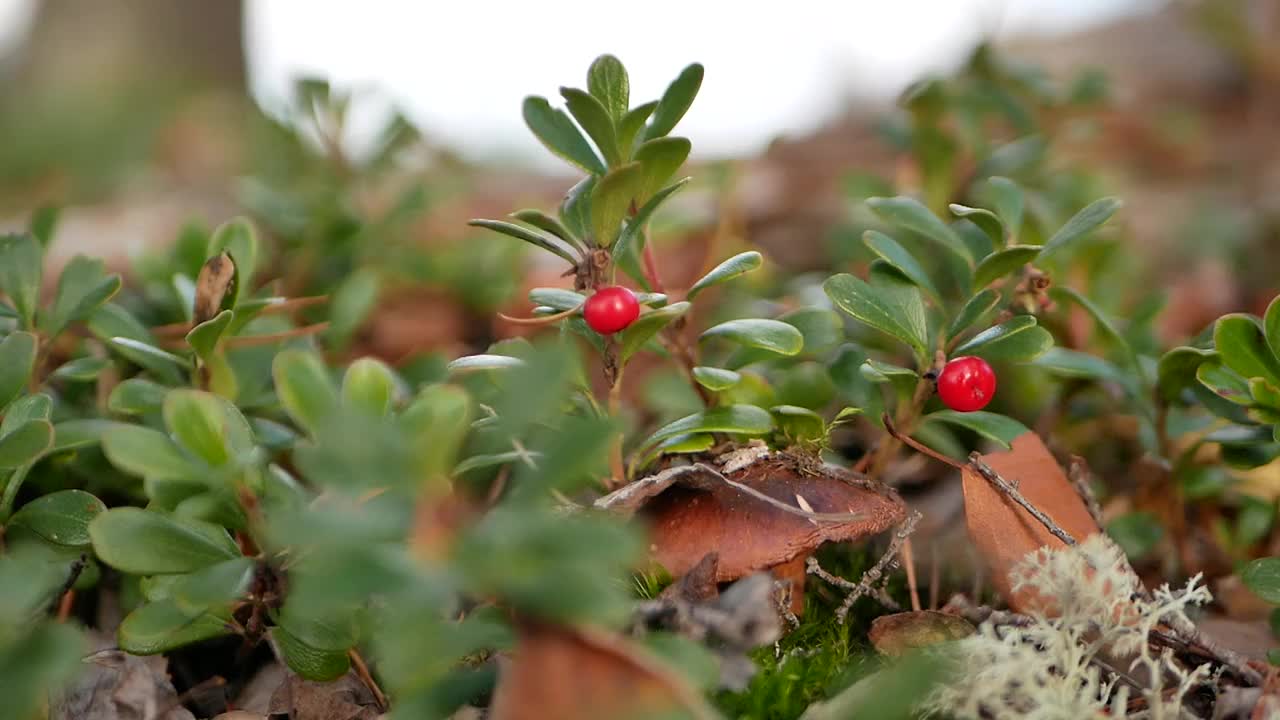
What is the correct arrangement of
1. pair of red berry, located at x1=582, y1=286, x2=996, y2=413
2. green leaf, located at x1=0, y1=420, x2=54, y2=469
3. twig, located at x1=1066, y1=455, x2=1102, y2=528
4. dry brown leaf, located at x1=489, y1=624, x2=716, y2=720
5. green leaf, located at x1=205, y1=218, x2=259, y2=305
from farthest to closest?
green leaf, located at x1=205, y1=218, x2=259, y2=305
twig, located at x1=1066, y1=455, x2=1102, y2=528
pair of red berry, located at x1=582, y1=286, x2=996, y2=413
green leaf, located at x1=0, y1=420, x2=54, y2=469
dry brown leaf, located at x1=489, y1=624, x2=716, y2=720

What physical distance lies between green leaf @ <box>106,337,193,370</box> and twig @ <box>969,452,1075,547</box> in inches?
40.1

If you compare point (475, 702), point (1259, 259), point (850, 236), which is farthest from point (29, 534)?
point (1259, 259)

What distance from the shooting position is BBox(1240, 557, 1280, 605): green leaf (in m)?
1.09

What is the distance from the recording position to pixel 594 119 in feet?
3.54

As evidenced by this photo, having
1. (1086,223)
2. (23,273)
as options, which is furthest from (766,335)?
(23,273)

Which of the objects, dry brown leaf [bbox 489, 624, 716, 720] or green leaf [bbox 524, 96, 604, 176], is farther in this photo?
green leaf [bbox 524, 96, 604, 176]

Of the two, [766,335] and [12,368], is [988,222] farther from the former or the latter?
[12,368]

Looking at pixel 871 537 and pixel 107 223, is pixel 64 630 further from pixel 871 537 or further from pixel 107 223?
pixel 107 223

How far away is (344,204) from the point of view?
219cm

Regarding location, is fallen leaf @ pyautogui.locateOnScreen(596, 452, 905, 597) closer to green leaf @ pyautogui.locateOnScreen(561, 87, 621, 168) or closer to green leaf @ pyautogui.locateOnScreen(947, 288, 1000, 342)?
green leaf @ pyautogui.locateOnScreen(947, 288, 1000, 342)

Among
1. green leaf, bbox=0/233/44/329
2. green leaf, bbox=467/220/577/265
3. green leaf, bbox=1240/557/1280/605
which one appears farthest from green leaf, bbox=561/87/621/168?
green leaf, bbox=1240/557/1280/605

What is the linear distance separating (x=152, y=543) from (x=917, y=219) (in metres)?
0.99

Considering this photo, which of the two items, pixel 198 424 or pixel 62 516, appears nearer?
pixel 198 424

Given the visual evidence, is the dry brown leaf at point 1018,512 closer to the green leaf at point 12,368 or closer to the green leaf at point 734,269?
the green leaf at point 734,269
